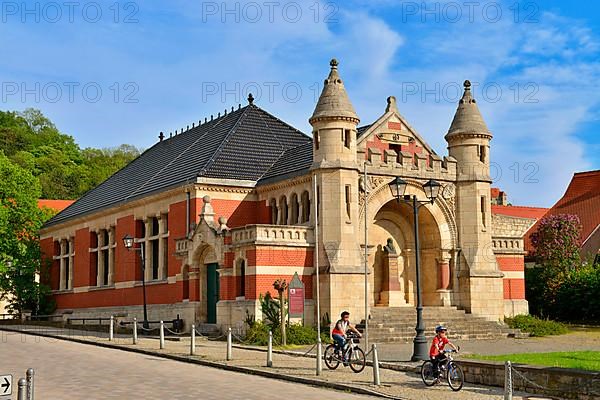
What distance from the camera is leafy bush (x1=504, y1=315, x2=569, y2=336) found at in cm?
3528

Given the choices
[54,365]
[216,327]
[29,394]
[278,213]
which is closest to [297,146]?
[278,213]

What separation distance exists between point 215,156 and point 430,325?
1351cm

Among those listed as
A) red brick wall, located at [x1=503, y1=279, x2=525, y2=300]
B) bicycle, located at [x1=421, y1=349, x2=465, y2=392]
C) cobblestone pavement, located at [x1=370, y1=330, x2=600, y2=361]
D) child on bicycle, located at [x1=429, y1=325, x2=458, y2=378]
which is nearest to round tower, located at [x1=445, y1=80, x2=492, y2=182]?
red brick wall, located at [x1=503, y1=279, x2=525, y2=300]

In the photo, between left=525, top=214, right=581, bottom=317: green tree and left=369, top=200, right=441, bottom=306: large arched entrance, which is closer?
left=369, top=200, right=441, bottom=306: large arched entrance

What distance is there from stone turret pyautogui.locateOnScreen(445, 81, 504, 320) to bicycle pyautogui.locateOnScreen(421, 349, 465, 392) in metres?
18.1

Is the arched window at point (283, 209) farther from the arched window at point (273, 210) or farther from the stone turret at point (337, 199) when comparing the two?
the stone turret at point (337, 199)

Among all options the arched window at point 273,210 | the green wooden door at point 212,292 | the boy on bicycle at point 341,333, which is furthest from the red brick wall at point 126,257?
the boy on bicycle at point 341,333

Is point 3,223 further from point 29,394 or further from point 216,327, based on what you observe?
point 29,394

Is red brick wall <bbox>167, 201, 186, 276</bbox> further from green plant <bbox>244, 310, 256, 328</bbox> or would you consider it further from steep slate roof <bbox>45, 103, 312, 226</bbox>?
green plant <bbox>244, 310, 256, 328</bbox>

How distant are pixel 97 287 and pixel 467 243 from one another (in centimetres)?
2231

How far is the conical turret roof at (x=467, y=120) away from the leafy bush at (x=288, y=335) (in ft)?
39.6

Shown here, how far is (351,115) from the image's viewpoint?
33.7 metres

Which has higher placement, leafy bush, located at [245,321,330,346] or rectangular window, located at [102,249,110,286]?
rectangular window, located at [102,249,110,286]

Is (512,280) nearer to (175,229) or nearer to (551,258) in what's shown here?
(551,258)
